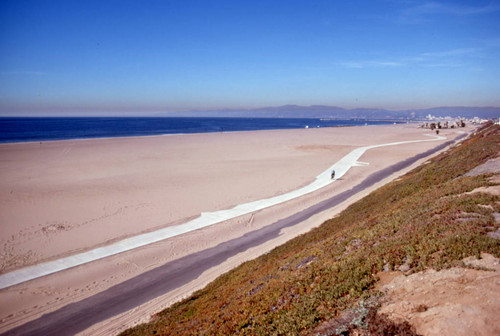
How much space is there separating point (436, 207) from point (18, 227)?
850 inches

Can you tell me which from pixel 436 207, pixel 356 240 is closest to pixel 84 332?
pixel 356 240

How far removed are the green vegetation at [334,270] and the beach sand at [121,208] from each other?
2331 mm

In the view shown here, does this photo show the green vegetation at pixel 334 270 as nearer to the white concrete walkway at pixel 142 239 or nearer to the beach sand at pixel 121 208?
the beach sand at pixel 121 208

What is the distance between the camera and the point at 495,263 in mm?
5891

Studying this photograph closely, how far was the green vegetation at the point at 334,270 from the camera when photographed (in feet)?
20.7

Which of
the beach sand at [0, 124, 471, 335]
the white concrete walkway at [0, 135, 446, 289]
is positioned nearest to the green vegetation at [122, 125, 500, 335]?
the beach sand at [0, 124, 471, 335]

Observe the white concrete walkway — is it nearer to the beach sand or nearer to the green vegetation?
the beach sand

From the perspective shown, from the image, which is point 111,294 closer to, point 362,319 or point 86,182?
point 362,319

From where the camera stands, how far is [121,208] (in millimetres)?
20625

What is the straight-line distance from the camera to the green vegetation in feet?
20.7

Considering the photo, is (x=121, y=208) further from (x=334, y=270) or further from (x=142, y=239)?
(x=334, y=270)

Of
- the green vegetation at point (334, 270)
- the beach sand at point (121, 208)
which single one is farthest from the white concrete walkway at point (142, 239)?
the green vegetation at point (334, 270)

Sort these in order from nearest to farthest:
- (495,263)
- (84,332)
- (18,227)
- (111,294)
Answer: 1. (495,263)
2. (84,332)
3. (111,294)
4. (18,227)

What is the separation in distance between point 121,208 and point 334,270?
56.7 feet
